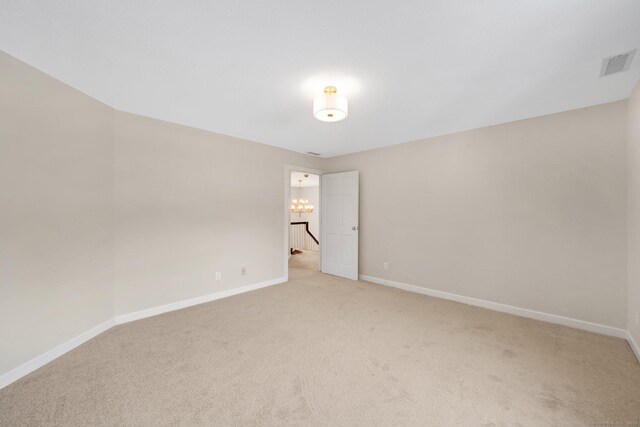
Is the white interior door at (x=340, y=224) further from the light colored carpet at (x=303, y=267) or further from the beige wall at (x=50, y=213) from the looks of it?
the beige wall at (x=50, y=213)

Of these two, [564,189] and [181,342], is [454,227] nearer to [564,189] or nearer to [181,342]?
[564,189]

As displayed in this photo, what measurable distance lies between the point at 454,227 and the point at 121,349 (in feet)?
13.8

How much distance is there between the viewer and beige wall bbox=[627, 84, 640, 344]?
91.8 inches

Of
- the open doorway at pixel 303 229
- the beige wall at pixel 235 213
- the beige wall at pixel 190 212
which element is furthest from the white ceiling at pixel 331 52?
→ the open doorway at pixel 303 229

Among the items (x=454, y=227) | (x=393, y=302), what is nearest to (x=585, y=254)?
(x=454, y=227)

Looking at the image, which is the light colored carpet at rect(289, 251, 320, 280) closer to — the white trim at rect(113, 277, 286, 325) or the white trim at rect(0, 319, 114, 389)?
the white trim at rect(113, 277, 286, 325)

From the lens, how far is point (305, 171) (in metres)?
5.02

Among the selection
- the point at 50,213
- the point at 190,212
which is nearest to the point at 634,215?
the point at 190,212

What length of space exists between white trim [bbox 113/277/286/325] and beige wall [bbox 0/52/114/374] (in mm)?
186

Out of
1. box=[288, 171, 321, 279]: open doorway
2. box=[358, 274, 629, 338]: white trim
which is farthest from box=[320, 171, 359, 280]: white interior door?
box=[358, 274, 629, 338]: white trim

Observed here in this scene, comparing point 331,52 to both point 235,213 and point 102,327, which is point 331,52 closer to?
point 235,213

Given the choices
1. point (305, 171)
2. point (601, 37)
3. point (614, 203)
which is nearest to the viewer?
point (601, 37)

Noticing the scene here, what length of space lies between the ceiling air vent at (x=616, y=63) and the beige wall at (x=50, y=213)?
453cm

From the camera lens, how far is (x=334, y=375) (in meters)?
2.05
